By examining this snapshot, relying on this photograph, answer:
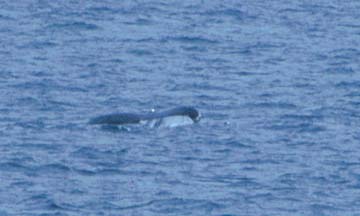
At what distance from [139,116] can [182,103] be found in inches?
115

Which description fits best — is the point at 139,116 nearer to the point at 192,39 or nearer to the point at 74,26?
the point at 192,39

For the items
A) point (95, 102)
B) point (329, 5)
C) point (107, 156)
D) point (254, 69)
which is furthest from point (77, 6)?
point (107, 156)

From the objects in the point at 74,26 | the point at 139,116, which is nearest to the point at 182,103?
the point at 139,116

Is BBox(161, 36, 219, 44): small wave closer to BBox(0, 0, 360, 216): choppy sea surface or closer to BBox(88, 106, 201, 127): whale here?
BBox(0, 0, 360, 216): choppy sea surface

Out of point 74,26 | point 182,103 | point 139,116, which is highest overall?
point 74,26

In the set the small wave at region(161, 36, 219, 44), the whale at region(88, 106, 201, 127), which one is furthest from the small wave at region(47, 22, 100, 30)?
the whale at region(88, 106, 201, 127)

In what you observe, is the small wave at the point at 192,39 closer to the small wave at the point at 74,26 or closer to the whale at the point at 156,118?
the small wave at the point at 74,26

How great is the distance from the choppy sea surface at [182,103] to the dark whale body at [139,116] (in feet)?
1.05

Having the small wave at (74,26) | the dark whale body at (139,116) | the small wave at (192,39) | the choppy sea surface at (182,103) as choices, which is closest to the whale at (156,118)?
the dark whale body at (139,116)

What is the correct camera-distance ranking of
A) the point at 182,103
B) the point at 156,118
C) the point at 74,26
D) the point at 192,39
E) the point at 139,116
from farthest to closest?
the point at 74,26 → the point at 192,39 → the point at 182,103 → the point at 139,116 → the point at 156,118

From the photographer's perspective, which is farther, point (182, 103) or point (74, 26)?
point (74, 26)

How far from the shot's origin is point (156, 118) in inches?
1647

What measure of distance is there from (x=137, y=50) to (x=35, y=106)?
10356 millimetres

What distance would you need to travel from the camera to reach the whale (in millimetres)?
41469
